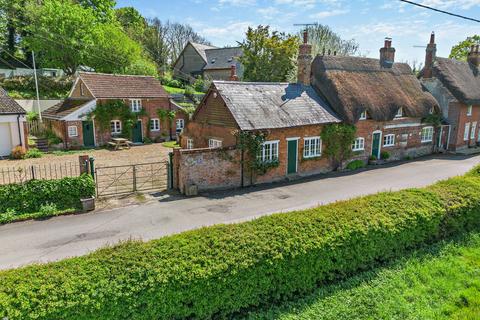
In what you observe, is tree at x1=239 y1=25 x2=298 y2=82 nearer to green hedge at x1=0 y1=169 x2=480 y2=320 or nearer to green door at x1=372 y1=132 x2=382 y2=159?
A: green door at x1=372 y1=132 x2=382 y2=159

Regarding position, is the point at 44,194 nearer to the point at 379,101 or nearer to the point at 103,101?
the point at 103,101

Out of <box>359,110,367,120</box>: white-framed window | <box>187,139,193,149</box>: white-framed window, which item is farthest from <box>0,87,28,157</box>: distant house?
<box>359,110,367,120</box>: white-framed window

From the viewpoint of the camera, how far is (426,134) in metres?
28.5

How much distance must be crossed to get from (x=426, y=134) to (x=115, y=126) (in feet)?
89.1

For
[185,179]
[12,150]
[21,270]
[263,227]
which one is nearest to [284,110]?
[185,179]

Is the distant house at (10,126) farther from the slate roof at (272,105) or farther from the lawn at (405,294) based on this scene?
the lawn at (405,294)

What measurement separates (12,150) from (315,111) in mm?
21618

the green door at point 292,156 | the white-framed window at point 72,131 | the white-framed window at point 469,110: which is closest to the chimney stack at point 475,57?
the white-framed window at point 469,110

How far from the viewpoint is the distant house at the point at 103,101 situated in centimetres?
2905

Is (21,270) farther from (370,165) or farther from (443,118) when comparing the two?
(443,118)

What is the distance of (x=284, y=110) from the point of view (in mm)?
20453

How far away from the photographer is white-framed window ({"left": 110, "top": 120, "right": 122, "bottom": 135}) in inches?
1221

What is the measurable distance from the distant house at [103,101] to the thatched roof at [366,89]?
16.2 meters

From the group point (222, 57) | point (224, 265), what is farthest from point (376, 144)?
point (222, 57)
